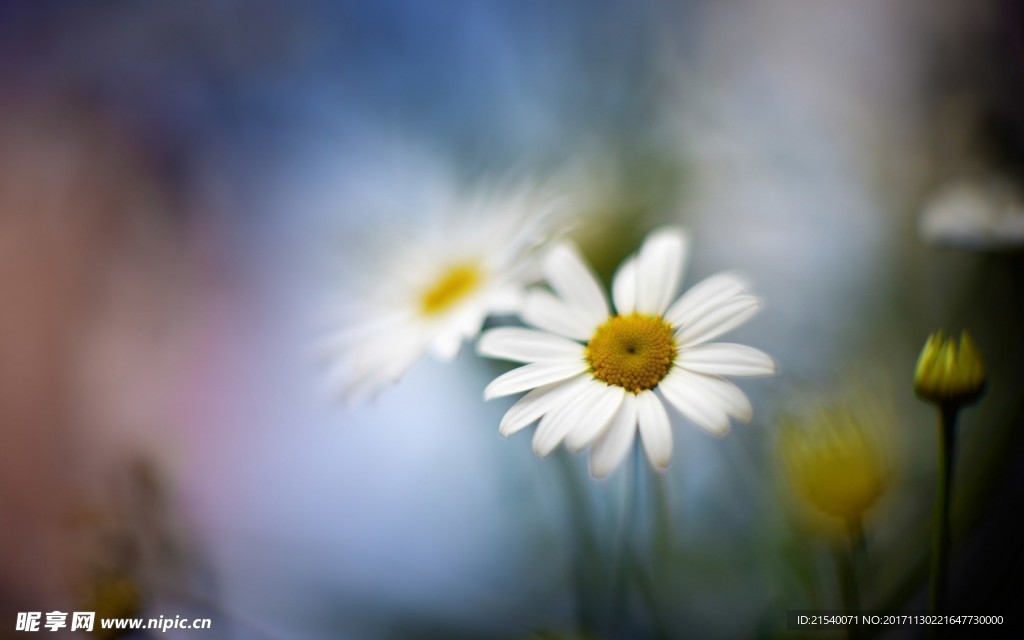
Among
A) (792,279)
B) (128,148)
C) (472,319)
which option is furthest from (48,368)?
(792,279)

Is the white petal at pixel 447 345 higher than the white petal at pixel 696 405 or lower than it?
higher

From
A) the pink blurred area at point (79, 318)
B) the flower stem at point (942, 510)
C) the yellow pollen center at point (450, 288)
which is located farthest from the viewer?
the pink blurred area at point (79, 318)

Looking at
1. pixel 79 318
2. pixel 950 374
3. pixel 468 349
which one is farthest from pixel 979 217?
pixel 79 318

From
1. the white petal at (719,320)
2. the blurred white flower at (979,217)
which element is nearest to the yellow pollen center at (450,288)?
the white petal at (719,320)

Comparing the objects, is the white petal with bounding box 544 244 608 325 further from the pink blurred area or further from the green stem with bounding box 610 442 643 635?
the pink blurred area

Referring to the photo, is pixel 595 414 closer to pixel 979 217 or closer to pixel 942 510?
pixel 942 510

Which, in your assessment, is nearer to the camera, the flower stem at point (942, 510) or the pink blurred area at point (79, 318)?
the flower stem at point (942, 510)

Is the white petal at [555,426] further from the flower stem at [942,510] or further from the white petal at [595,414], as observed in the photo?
the flower stem at [942,510]
